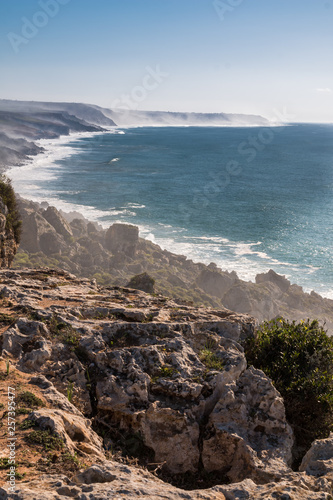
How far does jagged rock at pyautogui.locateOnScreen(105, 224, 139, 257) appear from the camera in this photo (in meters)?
41.1

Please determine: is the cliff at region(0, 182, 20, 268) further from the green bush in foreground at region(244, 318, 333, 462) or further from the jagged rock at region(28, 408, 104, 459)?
the jagged rock at region(28, 408, 104, 459)

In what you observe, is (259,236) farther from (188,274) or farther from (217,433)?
(217,433)

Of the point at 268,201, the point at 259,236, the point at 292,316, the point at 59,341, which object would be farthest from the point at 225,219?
the point at 59,341

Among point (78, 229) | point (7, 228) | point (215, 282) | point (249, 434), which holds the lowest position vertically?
point (215, 282)

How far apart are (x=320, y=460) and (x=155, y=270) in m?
32.3

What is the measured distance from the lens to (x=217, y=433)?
7.89 meters

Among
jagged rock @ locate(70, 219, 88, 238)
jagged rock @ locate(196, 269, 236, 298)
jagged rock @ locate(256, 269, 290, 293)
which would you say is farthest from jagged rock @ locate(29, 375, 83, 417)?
jagged rock @ locate(70, 219, 88, 238)

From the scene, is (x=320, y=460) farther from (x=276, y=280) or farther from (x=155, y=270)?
(x=276, y=280)

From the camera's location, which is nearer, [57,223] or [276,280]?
[276,280]

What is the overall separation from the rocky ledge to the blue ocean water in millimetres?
33939

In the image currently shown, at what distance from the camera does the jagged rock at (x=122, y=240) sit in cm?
4109

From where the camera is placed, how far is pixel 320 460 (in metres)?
6.55

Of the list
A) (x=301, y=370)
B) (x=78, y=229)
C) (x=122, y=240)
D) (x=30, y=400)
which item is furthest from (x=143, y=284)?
(x=78, y=229)

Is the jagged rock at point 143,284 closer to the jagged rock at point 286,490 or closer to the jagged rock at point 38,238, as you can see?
the jagged rock at point 38,238
